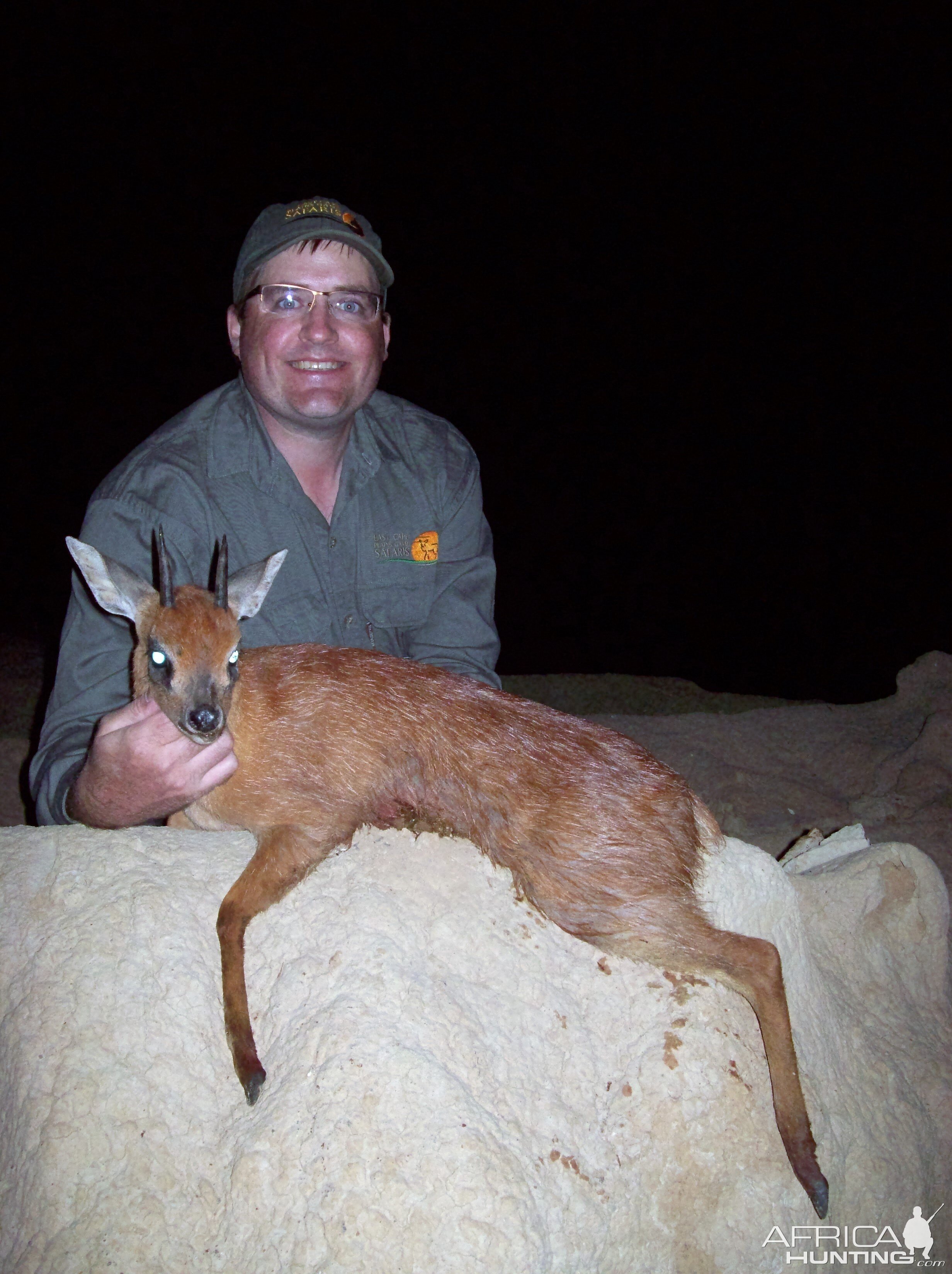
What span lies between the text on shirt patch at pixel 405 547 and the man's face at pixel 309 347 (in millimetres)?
584

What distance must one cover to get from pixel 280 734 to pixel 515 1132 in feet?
4.43

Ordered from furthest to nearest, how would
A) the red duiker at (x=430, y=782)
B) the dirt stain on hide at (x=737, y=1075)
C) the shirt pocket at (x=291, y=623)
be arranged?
the shirt pocket at (x=291, y=623) → the red duiker at (x=430, y=782) → the dirt stain on hide at (x=737, y=1075)

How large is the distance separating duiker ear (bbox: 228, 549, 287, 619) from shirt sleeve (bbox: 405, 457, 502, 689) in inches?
44.5

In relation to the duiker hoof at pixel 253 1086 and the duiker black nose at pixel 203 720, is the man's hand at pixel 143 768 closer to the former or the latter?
the duiker black nose at pixel 203 720

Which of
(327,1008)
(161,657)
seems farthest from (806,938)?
(161,657)

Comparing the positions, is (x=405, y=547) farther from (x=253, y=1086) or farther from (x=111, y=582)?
(x=253, y=1086)

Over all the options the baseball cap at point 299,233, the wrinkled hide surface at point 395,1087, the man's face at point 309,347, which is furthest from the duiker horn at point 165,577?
the baseball cap at point 299,233

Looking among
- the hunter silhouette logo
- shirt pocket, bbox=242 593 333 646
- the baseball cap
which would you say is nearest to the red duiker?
shirt pocket, bbox=242 593 333 646

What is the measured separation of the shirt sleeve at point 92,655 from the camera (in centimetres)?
297

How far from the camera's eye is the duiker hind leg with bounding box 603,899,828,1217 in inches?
89.9

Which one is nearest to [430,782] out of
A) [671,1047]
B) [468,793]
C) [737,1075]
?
[468,793]

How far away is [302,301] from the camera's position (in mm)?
3539

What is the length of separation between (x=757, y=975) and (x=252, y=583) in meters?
2.02

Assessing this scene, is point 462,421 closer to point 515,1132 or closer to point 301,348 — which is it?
point 301,348
